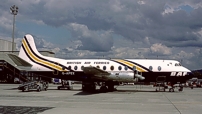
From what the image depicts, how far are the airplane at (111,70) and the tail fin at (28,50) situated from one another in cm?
90

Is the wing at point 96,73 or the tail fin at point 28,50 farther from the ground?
the tail fin at point 28,50

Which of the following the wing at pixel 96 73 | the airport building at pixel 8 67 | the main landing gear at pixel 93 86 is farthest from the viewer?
the airport building at pixel 8 67

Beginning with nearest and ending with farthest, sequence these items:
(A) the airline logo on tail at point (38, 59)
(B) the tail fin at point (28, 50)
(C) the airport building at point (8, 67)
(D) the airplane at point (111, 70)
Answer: (D) the airplane at point (111, 70) → (A) the airline logo on tail at point (38, 59) → (B) the tail fin at point (28, 50) → (C) the airport building at point (8, 67)

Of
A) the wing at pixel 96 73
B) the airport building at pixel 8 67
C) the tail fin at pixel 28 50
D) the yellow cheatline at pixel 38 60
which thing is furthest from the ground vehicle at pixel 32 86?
the airport building at pixel 8 67

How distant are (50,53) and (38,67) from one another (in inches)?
1314

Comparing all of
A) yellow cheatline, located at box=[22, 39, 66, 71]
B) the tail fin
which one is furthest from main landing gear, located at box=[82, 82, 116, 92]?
the tail fin

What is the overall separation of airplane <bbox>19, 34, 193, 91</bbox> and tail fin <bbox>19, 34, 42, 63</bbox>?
90 cm

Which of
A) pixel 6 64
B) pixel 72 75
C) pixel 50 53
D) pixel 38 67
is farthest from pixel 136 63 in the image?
pixel 6 64

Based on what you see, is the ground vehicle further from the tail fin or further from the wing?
the wing

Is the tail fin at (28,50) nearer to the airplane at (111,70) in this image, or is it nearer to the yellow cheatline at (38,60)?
the yellow cheatline at (38,60)

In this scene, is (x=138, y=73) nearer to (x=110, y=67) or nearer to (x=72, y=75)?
(x=110, y=67)

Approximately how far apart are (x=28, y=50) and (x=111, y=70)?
528 inches

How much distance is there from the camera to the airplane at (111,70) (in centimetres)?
3044

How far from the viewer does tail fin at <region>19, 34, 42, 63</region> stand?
36.9 meters
